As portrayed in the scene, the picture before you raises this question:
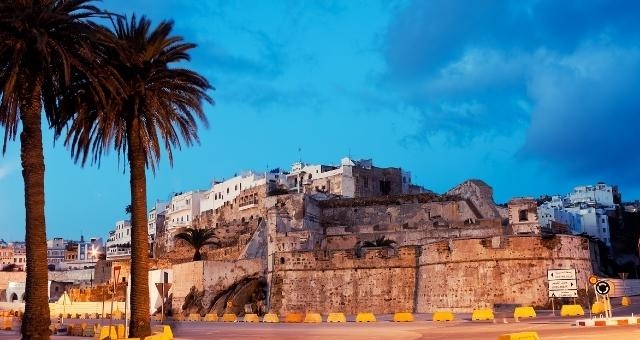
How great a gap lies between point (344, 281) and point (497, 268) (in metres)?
9.92

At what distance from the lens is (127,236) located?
415 ft

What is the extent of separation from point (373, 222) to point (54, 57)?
49696mm

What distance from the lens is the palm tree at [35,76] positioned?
1404 cm

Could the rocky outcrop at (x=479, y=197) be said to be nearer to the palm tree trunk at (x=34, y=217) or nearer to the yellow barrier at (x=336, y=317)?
the yellow barrier at (x=336, y=317)

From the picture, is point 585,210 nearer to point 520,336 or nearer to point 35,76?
point 520,336

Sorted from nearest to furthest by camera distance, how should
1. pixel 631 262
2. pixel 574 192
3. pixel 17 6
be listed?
pixel 17 6 < pixel 631 262 < pixel 574 192

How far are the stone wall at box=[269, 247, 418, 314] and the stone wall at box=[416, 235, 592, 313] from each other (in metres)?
2.35

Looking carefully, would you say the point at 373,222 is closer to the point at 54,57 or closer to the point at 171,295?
the point at 171,295

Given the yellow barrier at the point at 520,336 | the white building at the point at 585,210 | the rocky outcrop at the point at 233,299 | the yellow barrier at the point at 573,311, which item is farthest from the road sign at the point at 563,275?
the white building at the point at 585,210

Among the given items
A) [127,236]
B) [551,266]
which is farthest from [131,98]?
[127,236]

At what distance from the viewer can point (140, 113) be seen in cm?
1797

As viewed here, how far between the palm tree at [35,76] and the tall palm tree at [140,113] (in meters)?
1.76

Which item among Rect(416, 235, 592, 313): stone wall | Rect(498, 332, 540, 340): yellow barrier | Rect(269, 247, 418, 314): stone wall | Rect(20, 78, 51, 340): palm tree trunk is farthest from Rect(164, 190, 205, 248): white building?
Rect(498, 332, 540, 340): yellow barrier

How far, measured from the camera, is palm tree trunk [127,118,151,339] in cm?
1719
